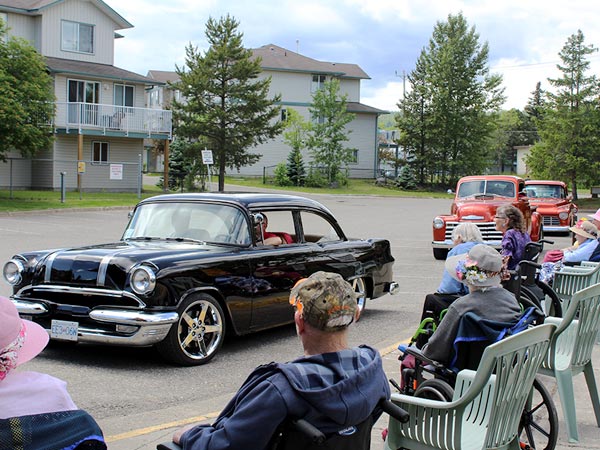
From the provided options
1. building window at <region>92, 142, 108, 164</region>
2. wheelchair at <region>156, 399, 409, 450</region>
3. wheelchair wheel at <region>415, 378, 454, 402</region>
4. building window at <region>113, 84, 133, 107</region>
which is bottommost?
wheelchair wheel at <region>415, 378, 454, 402</region>

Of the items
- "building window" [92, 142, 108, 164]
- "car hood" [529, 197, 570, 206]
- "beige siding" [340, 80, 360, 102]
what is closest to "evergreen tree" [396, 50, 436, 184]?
"beige siding" [340, 80, 360, 102]

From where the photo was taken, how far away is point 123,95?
44656 millimetres

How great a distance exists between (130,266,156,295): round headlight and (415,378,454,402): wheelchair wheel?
10.1ft

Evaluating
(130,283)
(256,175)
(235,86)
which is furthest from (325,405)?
(256,175)

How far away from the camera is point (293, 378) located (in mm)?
2982

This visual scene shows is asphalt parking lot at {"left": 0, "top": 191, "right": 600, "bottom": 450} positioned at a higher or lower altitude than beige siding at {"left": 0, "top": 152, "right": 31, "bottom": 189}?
lower

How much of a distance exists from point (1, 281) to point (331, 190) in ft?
143

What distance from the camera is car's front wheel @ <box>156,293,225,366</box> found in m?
7.22

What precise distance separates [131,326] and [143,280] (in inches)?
16.7

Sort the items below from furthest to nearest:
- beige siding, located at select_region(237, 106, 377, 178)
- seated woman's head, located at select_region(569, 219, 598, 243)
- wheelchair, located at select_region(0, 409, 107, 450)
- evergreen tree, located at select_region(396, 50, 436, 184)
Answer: beige siding, located at select_region(237, 106, 377, 178) → evergreen tree, located at select_region(396, 50, 436, 184) → seated woman's head, located at select_region(569, 219, 598, 243) → wheelchair, located at select_region(0, 409, 107, 450)

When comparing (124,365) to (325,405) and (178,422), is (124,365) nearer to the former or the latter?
(178,422)

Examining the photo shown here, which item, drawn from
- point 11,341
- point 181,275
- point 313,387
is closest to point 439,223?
point 181,275

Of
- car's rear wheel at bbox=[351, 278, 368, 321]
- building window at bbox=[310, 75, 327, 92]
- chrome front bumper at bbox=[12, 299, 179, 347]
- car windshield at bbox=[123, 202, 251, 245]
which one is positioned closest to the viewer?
chrome front bumper at bbox=[12, 299, 179, 347]

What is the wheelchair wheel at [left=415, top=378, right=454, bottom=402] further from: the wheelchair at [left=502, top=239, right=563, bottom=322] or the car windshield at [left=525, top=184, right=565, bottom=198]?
the car windshield at [left=525, top=184, right=565, bottom=198]
